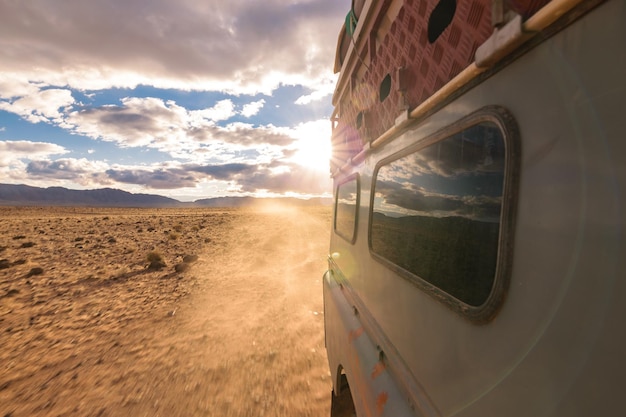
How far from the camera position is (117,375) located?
166 inches

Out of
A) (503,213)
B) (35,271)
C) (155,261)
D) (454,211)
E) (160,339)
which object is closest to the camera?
(503,213)

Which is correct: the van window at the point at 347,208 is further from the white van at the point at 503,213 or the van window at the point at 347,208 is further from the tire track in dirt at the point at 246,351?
the tire track in dirt at the point at 246,351

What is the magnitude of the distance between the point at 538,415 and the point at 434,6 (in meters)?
1.65

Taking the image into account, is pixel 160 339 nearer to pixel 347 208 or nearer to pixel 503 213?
pixel 347 208

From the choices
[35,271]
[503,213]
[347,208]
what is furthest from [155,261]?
[503,213]

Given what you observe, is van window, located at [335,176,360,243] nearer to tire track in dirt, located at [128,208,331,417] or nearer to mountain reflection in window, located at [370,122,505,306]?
mountain reflection in window, located at [370,122,505,306]

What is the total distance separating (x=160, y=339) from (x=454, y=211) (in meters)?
5.72

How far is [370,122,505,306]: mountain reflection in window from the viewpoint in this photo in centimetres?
101

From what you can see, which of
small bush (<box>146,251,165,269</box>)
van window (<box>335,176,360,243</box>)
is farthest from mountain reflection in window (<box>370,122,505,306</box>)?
small bush (<box>146,251,165,269</box>)

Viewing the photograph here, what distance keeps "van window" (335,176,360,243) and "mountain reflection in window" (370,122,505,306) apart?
111 centimetres

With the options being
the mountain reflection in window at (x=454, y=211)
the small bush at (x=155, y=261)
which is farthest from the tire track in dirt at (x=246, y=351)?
the mountain reflection in window at (x=454, y=211)

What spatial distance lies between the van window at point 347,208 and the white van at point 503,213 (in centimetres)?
97

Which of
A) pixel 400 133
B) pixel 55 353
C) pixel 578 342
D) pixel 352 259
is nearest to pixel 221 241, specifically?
pixel 55 353

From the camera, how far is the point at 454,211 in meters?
1.22
